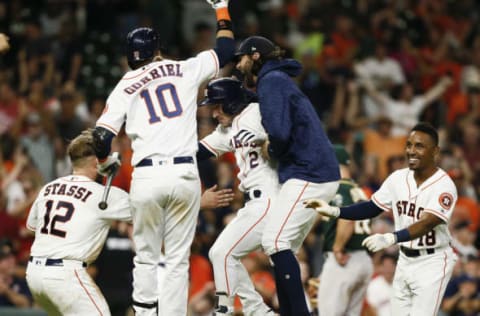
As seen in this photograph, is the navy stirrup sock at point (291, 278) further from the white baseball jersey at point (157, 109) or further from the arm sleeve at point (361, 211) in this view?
the white baseball jersey at point (157, 109)

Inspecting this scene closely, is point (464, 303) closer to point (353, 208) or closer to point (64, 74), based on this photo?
point (353, 208)

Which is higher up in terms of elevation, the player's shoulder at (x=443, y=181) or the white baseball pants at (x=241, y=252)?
the player's shoulder at (x=443, y=181)

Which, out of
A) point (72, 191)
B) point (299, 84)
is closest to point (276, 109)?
point (72, 191)

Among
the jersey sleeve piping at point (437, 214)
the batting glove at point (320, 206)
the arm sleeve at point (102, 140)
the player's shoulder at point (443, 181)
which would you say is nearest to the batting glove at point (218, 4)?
the arm sleeve at point (102, 140)

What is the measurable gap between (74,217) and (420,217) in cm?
275

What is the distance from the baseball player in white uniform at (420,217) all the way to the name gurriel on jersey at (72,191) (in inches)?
71.3

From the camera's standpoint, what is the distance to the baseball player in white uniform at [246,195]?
9031 millimetres

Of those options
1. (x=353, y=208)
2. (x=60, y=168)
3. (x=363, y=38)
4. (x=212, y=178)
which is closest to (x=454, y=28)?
(x=363, y=38)

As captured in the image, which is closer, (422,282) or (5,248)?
(422,282)

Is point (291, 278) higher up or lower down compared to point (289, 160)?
lower down

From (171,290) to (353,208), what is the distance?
1.69 m

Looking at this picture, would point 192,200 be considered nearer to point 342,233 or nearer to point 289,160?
point 289,160

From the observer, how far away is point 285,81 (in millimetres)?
8711

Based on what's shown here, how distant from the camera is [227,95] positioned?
923 cm
